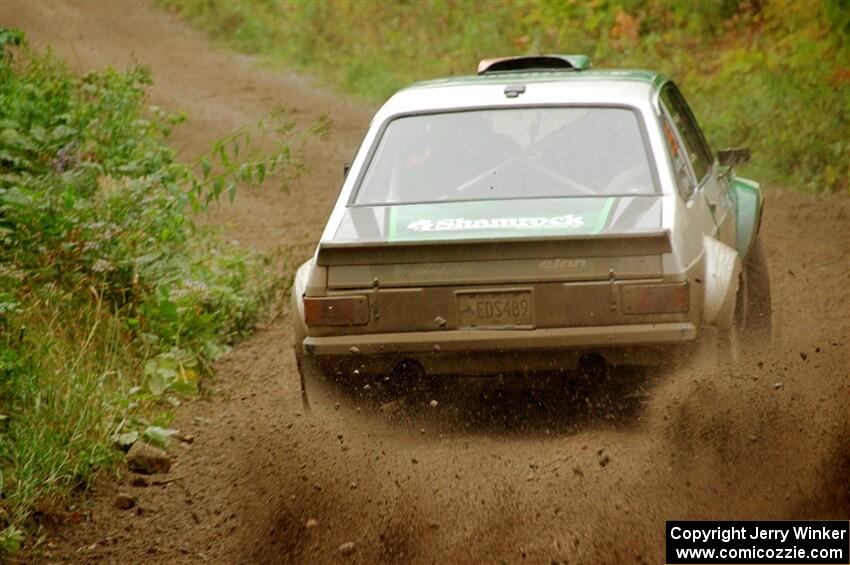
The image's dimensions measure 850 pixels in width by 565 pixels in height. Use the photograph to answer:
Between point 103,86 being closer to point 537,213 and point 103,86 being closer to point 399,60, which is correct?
point 537,213

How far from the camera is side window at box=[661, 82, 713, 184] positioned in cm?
591

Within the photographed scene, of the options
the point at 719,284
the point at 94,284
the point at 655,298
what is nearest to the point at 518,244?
the point at 655,298

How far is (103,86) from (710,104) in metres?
6.83

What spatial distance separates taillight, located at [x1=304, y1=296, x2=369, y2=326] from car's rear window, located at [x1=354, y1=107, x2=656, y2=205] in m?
0.67

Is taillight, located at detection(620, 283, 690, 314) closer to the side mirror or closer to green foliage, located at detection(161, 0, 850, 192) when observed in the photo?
the side mirror

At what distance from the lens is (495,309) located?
475 cm

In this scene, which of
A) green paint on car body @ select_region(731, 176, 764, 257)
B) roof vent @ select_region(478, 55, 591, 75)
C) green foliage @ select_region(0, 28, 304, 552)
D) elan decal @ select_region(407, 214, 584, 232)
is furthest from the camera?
roof vent @ select_region(478, 55, 591, 75)

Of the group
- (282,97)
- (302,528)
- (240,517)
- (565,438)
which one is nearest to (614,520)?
(565,438)

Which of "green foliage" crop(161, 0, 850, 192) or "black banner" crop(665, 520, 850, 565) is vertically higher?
"green foliage" crop(161, 0, 850, 192)

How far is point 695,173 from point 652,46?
1054 centimetres

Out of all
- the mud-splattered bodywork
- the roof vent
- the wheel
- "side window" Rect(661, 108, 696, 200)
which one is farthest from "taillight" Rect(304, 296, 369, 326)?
the roof vent

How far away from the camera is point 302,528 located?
4.45m

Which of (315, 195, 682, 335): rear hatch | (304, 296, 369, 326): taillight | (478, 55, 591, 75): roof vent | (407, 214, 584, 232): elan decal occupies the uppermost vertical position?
(478, 55, 591, 75): roof vent

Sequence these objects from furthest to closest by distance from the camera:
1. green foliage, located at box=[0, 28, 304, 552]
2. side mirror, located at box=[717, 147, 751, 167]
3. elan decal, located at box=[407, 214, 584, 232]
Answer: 1. side mirror, located at box=[717, 147, 751, 167]
2. green foliage, located at box=[0, 28, 304, 552]
3. elan decal, located at box=[407, 214, 584, 232]
